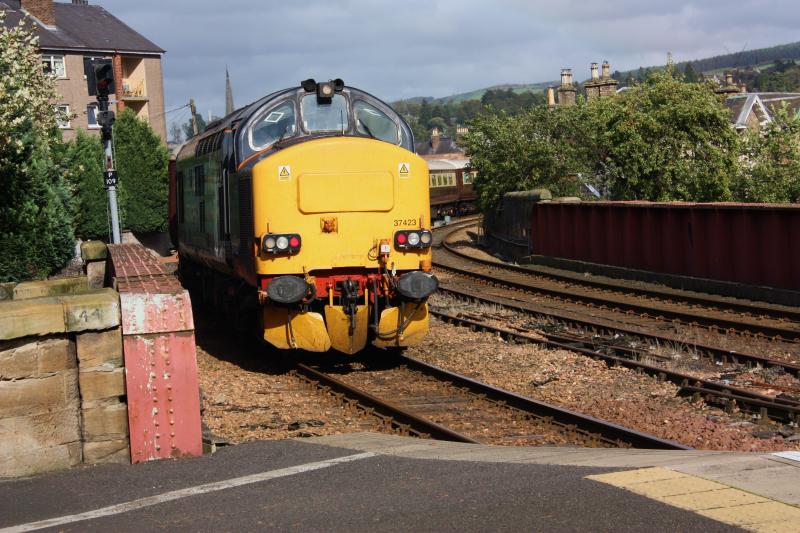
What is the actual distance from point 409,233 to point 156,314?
17.8 feet

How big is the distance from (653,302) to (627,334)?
4.25 metres

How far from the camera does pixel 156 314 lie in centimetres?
732

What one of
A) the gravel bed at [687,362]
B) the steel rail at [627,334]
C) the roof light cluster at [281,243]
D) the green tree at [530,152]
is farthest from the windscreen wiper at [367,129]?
the green tree at [530,152]

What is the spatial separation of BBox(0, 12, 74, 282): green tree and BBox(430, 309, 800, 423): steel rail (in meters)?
10.2

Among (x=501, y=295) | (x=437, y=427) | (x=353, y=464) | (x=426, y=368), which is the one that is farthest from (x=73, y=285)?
(x=501, y=295)

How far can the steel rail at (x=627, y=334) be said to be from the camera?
12.1 m

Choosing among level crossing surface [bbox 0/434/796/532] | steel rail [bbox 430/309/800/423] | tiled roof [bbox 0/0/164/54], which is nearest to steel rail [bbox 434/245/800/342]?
steel rail [bbox 430/309/800/423]

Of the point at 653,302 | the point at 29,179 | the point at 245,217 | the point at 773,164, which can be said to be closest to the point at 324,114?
the point at 245,217

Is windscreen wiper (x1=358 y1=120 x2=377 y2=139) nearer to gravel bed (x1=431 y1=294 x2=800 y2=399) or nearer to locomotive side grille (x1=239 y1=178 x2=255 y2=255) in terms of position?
locomotive side grille (x1=239 y1=178 x2=255 y2=255)

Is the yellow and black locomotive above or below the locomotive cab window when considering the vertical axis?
below

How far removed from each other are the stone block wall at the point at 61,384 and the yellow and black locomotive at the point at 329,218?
447cm

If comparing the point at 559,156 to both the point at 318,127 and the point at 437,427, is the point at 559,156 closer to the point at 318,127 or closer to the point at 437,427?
the point at 318,127

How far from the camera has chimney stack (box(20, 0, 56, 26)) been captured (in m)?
55.8

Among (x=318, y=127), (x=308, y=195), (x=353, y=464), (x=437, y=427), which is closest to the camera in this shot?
(x=353, y=464)
